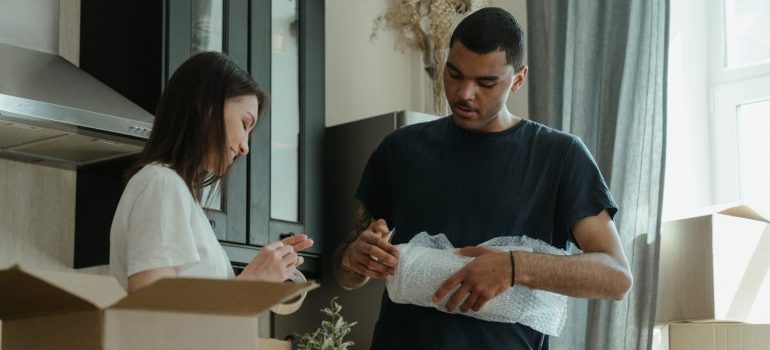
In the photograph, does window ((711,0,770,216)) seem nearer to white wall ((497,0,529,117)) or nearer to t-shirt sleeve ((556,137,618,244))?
white wall ((497,0,529,117))

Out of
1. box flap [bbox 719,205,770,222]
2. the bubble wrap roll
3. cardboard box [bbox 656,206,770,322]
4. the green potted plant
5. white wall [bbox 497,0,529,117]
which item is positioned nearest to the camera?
the bubble wrap roll

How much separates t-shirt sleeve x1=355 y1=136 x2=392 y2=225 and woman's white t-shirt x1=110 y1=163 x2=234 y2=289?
1.51 feet

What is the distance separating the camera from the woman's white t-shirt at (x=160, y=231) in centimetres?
134

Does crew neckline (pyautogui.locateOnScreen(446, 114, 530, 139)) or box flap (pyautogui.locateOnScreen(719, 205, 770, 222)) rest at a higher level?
crew neckline (pyautogui.locateOnScreen(446, 114, 530, 139))

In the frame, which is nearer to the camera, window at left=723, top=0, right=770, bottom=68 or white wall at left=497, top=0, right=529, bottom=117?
window at left=723, top=0, right=770, bottom=68

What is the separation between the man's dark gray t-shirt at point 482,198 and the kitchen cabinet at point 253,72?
3.31 ft

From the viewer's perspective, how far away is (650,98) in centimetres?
303

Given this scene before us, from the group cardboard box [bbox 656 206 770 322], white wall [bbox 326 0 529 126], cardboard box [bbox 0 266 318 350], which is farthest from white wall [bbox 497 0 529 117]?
cardboard box [bbox 0 266 318 350]

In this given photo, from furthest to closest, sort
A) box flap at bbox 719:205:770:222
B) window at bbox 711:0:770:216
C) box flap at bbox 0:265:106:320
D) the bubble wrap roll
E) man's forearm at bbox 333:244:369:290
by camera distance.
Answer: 1. window at bbox 711:0:770:216
2. box flap at bbox 719:205:770:222
3. man's forearm at bbox 333:244:369:290
4. the bubble wrap roll
5. box flap at bbox 0:265:106:320

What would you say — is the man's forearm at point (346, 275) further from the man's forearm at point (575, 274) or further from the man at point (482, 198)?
the man's forearm at point (575, 274)

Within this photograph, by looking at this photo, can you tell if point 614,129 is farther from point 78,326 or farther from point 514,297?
point 78,326

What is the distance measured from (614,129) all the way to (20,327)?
228 centimetres

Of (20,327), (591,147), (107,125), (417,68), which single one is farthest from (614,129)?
(20,327)

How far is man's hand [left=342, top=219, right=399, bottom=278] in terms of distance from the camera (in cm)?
163
